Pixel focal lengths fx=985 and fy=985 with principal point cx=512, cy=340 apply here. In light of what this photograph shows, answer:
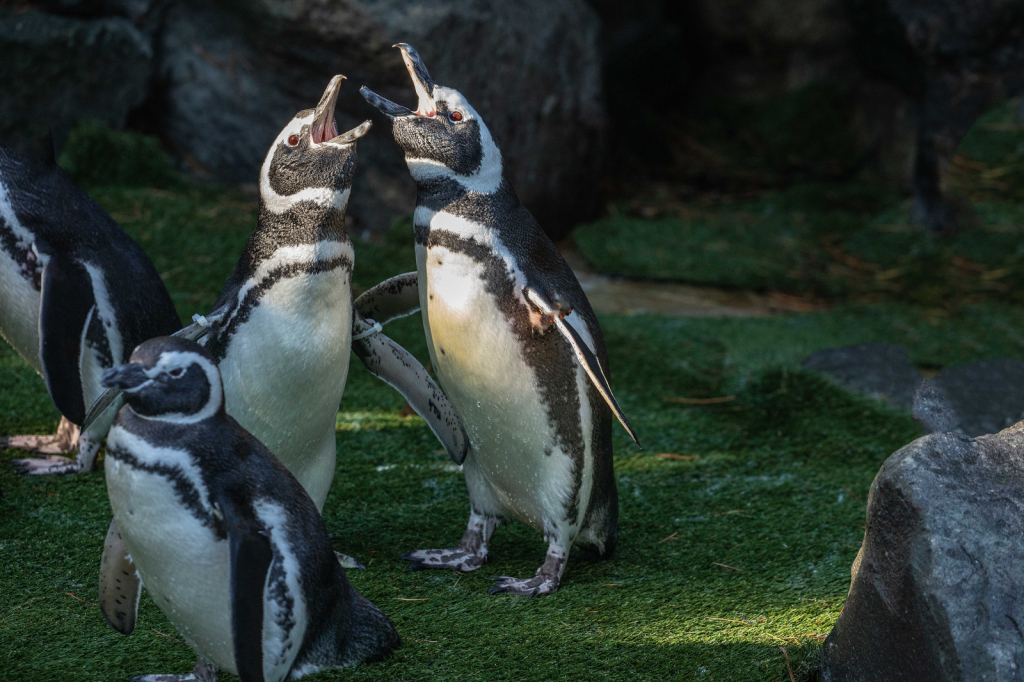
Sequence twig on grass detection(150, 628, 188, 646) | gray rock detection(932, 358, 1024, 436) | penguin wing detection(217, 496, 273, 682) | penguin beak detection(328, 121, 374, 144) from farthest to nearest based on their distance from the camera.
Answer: gray rock detection(932, 358, 1024, 436) → penguin beak detection(328, 121, 374, 144) → twig on grass detection(150, 628, 188, 646) → penguin wing detection(217, 496, 273, 682)

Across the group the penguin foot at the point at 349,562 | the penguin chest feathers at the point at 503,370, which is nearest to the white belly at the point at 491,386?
the penguin chest feathers at the point at 503,370

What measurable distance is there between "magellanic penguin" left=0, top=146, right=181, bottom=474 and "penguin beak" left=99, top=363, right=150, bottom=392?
1140mm

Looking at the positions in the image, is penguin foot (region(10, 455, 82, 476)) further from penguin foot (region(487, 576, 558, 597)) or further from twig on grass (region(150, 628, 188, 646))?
penguin foot (region(487, 576, 558, 597))

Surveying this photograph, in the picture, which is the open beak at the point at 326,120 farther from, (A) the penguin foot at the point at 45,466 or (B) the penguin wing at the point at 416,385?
(A) the penguin foot at the point at 45,466

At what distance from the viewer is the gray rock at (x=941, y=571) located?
1.69 metres

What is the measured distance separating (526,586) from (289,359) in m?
0.81

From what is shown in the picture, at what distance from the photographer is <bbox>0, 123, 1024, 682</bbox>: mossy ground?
2051mm

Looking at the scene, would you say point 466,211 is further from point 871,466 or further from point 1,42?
point 1,42

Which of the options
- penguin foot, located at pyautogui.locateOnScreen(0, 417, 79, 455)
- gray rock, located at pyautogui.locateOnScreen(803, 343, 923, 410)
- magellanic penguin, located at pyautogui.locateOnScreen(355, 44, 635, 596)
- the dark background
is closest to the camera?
magellanic penguin, located at pyautogui.locateOnScreen(355, 44, 635, 596)

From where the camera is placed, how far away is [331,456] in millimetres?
2520

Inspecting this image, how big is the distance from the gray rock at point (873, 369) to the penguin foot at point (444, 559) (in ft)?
6.65

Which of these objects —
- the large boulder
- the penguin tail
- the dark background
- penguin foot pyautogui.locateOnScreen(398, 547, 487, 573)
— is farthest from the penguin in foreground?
the large boulder

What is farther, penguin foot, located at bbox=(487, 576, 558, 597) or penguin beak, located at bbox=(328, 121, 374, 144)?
penguin foot, located at bbox=(487, 576, 558, 597)

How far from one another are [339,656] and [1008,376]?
3.30 metres
